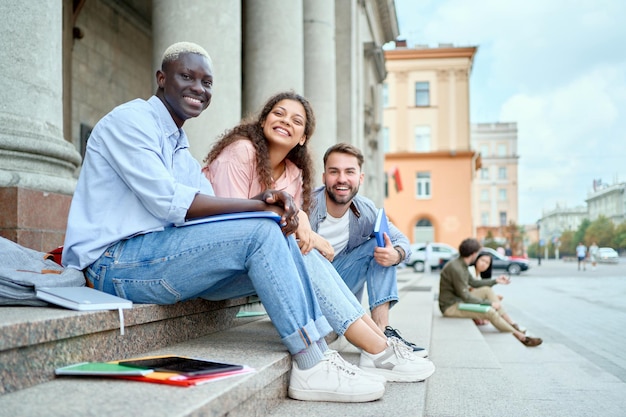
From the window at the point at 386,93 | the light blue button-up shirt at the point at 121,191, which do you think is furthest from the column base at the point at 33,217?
the window at the point at 386,93

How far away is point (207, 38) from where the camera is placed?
22.5ft

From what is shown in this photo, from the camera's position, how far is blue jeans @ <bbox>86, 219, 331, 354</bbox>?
264cm

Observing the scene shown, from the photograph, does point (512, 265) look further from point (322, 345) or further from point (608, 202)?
point (322, 345)

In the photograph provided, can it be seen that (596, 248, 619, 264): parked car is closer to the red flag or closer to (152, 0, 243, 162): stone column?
(152, 0, 243, 162): stone column

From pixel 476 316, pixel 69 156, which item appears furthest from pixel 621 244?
pixel 69 156

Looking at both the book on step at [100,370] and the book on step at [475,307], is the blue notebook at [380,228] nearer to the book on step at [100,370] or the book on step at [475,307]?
the book on step at [100,370]

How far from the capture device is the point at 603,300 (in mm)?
12203

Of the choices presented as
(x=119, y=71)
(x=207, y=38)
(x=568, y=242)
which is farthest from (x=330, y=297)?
(x=568, y=242)

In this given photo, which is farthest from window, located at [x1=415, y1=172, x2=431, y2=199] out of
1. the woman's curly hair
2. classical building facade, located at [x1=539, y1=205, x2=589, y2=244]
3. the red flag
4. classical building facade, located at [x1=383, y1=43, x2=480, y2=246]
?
the woman's curly hair

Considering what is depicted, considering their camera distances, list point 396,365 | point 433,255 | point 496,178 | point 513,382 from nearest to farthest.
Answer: point 396,365
point 513,382
point 433,255
point 496,178

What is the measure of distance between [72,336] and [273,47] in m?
7.73

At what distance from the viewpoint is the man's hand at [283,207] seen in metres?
2.81

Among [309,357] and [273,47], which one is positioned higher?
[273,47]

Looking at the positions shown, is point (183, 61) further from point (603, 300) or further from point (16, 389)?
point (603, 300)
